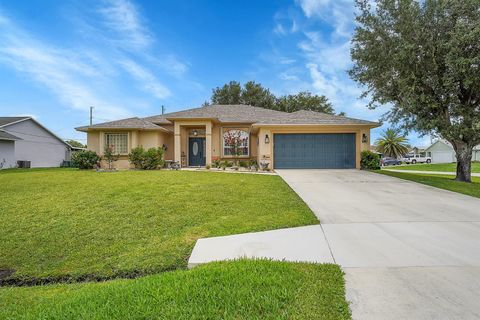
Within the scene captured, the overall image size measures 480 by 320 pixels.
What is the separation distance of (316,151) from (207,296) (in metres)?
14.4

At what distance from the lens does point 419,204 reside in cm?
666

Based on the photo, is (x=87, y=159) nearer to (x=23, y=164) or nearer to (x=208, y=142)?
(x=208, y=142)

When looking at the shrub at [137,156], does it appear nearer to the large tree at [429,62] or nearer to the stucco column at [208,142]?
the stucco column at [208,142]

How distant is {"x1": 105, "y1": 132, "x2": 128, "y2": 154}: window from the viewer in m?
17.6

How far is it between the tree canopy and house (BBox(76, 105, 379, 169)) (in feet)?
37.7

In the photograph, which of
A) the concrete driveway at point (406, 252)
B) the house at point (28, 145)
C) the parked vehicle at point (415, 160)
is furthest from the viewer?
the parked vehicle at point (415, 160)

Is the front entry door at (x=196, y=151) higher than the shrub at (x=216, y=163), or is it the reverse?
the front entry door at (x=196, y=151)

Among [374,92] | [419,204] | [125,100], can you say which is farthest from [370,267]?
[125,100]

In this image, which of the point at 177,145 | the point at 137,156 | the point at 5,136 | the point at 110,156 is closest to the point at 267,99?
the point at 177,145

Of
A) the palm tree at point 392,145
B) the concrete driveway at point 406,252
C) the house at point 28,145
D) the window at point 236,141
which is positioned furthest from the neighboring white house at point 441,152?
the house at point 28,145

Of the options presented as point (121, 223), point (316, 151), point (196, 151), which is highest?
point (196, 151)

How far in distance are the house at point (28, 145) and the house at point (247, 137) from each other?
28.0 feet

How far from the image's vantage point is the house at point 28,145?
70.6 ft

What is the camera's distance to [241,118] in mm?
18906
